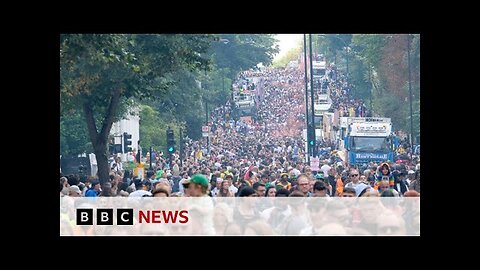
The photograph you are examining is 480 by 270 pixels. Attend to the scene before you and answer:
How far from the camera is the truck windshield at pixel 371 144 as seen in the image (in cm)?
4981

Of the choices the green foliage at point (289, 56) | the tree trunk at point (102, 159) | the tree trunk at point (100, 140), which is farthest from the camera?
the green foliage at point (289, 56)

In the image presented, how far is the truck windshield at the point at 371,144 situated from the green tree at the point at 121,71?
20.9m

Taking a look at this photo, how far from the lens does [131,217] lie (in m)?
11.5

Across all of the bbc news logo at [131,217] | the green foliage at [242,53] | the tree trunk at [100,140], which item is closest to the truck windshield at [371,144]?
the tree trunk at [100,140]

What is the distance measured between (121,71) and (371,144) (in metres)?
24.4

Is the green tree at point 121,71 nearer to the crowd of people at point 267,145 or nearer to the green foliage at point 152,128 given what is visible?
the crowd of people at point 267,145

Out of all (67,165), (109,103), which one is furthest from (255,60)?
(109,103)

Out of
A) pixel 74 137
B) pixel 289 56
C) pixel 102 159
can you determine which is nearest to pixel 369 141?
pixel 74 137

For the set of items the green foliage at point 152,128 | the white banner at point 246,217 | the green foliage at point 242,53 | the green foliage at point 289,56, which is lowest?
the white banner at point 246,217

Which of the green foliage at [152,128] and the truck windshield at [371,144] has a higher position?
the green foliage at [152,128]

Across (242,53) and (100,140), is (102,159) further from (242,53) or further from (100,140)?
(242,53)

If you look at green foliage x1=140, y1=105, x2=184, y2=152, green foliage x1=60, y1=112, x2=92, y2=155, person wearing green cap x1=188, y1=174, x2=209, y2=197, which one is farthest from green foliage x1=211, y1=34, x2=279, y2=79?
person wearing green cap x1=188, y1=174, x2=209, y2=197
